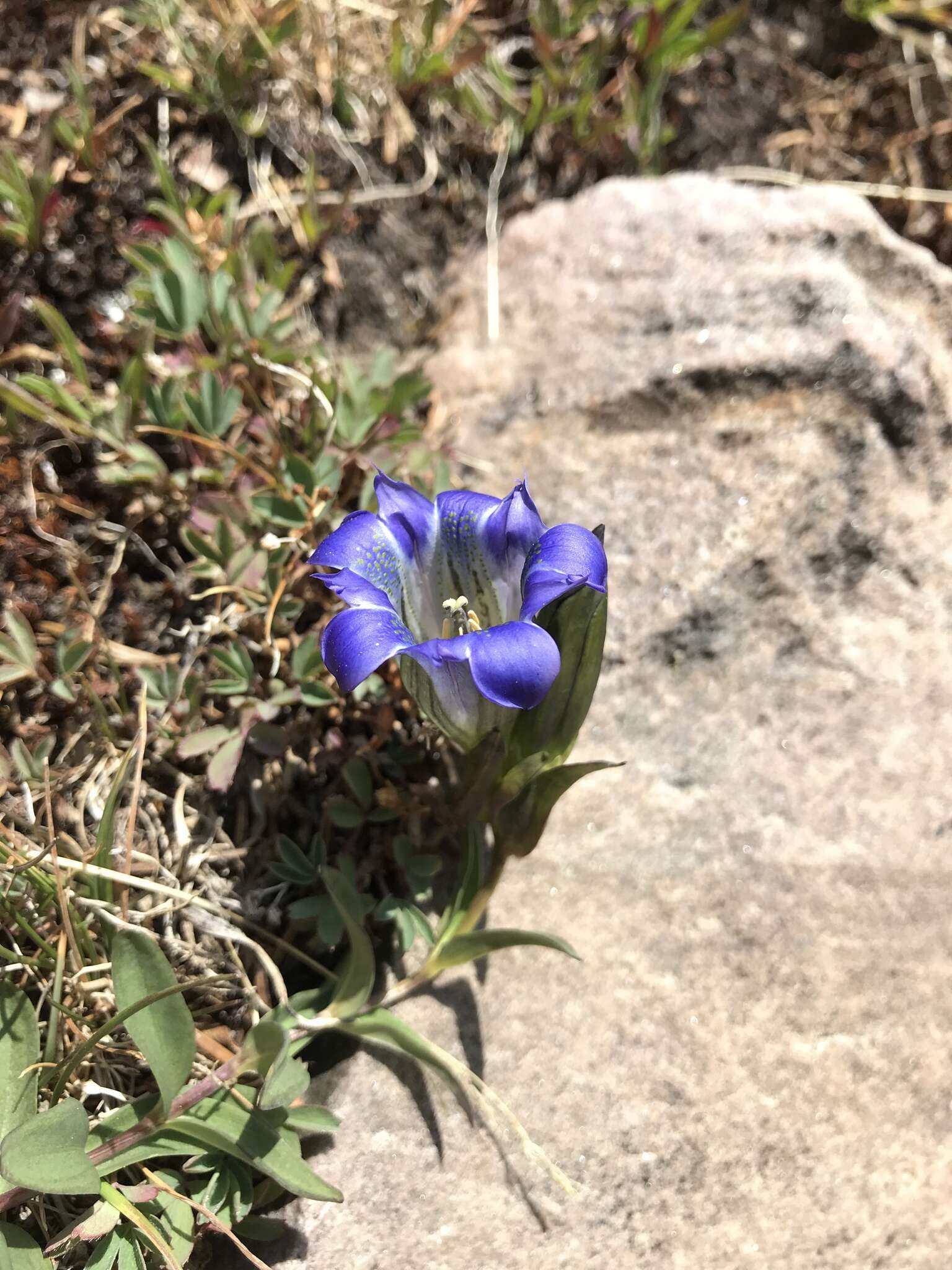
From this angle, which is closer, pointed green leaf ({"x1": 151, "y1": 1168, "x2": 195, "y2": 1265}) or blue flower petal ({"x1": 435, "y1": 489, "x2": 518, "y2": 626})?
pointed green leaf ({"x1": 151, "y1": 1168, "x2": 195, "y2": 1265})

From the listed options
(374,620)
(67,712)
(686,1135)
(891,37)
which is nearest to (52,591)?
(67,712)

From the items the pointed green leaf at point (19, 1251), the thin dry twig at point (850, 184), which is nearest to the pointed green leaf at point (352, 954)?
the pointed green leaf at point (19, 1251)

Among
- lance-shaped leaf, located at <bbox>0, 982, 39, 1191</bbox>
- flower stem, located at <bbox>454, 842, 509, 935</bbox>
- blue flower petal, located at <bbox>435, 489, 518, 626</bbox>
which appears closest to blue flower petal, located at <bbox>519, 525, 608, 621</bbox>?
blue flower petal, located at <bbox>435, 489, 518, 626</bbox>

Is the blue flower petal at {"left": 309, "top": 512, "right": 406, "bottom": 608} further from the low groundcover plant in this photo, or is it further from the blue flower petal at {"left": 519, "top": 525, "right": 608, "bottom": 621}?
the blue flower petal at {"left": 519, "top": 525, "right": 608, "bottom": 621}

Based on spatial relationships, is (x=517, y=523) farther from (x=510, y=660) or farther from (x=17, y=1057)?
(x=17, y=1057)

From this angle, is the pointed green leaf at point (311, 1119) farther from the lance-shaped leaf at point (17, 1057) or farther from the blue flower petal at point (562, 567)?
the blue flower petal at point (562, 567)

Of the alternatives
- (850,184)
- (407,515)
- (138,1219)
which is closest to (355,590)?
(407,515)

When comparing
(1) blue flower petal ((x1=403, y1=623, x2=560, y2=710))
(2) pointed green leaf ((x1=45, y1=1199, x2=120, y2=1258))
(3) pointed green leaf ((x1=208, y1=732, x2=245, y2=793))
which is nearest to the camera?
(1) blue flower petal ((x1=403, y1=623, x2=560, y2=710))
